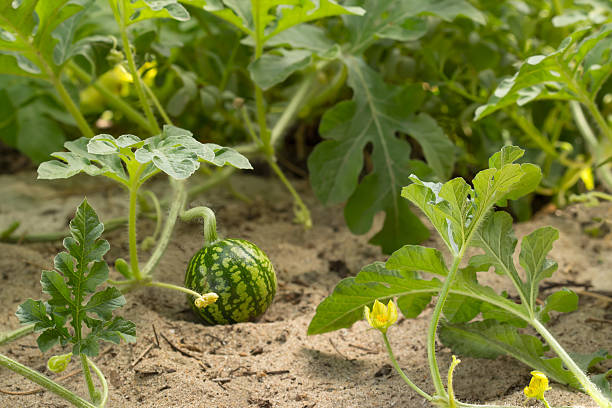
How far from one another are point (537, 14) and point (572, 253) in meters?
1.58

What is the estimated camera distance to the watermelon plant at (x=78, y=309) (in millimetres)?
1527

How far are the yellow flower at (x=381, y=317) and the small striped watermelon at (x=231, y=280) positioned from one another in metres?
0.61

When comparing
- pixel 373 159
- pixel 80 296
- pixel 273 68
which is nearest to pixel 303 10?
pixel 273 68

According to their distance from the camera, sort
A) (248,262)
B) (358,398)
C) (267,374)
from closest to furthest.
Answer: (358,398) < (267,374) < (248,262)

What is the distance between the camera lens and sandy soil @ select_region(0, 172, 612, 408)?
172cm

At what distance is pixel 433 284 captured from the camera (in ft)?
5.79

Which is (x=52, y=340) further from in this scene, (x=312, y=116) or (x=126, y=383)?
(x=312, y=116)

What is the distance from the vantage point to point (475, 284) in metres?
1.76

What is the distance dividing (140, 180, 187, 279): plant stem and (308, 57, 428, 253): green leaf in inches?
22.1

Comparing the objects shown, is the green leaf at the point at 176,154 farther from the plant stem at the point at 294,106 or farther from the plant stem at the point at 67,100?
the plant stem at the point at 294,106

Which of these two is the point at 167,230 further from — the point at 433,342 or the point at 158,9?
the point at 433,342

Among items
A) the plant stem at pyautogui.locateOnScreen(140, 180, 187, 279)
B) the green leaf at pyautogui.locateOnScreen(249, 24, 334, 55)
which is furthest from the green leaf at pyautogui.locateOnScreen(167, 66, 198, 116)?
the plant stem at pyautogui.locateOnScreen(140, 180, 187, 279)

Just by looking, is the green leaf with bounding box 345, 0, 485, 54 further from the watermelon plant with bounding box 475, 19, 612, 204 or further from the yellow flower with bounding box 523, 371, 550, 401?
the yellow flower with bounding box 523, 371, 550, 401

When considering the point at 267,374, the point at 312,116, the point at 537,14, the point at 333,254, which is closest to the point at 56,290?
the point at 267,374
